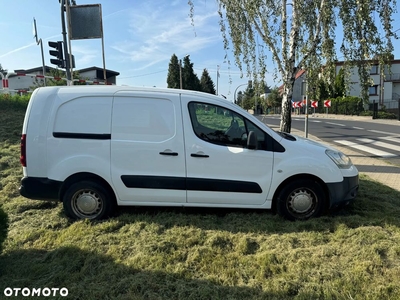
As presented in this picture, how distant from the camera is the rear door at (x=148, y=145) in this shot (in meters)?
4.13

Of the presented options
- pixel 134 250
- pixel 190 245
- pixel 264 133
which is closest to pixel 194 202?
pixel 190 245

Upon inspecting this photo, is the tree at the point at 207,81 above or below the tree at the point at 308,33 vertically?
above

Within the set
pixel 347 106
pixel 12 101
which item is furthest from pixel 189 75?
pixel 12 101

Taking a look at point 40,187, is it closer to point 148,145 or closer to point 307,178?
point 148,145

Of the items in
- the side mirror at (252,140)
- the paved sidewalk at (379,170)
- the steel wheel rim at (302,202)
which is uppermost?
the side mirror at (252,140)

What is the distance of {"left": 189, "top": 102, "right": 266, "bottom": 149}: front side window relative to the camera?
4184mm

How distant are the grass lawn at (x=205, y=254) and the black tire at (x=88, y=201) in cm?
16

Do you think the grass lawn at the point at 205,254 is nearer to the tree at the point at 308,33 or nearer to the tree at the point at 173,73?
the tree at the point at 308,33

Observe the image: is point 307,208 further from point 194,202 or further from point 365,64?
point 365,64

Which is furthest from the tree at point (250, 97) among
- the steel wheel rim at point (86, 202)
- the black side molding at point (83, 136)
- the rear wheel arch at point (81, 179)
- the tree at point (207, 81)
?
the tree at point (207, 81)

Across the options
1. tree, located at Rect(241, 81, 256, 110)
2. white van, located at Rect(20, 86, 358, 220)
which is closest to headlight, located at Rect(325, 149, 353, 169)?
white van, located at Rect(20, 86, 358, 220)

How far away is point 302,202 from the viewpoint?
4211 millimetres

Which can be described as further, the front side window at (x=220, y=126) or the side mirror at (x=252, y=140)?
the front side window at (x=220, y=126)

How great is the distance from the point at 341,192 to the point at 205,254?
2188 millimetres
